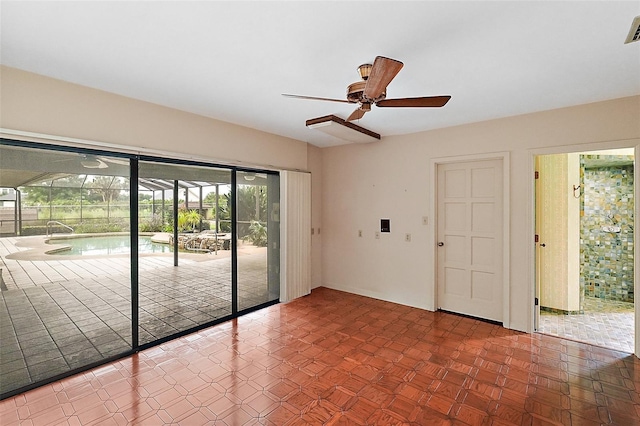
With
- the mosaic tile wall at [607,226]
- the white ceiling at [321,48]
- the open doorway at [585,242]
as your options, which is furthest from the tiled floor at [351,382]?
the white ceiling at [321,48]

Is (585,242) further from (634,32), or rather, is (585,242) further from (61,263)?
(61,263)

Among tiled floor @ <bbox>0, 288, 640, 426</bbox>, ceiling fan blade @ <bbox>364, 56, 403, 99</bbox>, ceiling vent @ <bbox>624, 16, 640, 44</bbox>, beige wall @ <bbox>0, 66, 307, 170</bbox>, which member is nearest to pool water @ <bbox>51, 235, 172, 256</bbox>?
beige wall @ <bbox>0, 66, 307, 170</bbox>

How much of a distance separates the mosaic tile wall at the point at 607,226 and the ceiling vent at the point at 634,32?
313cm

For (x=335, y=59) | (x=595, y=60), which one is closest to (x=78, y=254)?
(x=335, y=59)

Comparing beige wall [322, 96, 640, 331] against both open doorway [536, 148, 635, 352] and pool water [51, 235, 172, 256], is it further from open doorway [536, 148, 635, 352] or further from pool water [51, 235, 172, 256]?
pool water [51, 235, 172, 256]

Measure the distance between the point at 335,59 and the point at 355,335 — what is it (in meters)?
2.93

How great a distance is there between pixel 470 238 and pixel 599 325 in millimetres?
1852

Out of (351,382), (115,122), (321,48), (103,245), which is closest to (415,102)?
(321,48)

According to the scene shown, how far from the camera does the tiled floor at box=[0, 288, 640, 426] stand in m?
2.25

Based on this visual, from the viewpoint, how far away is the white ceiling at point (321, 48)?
5.80 ft

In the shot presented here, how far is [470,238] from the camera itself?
4195mm

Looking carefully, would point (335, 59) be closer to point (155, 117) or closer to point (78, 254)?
point (155, 117)

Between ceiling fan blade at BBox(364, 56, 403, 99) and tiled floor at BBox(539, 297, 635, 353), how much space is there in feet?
11.8

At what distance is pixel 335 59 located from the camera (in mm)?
2332
